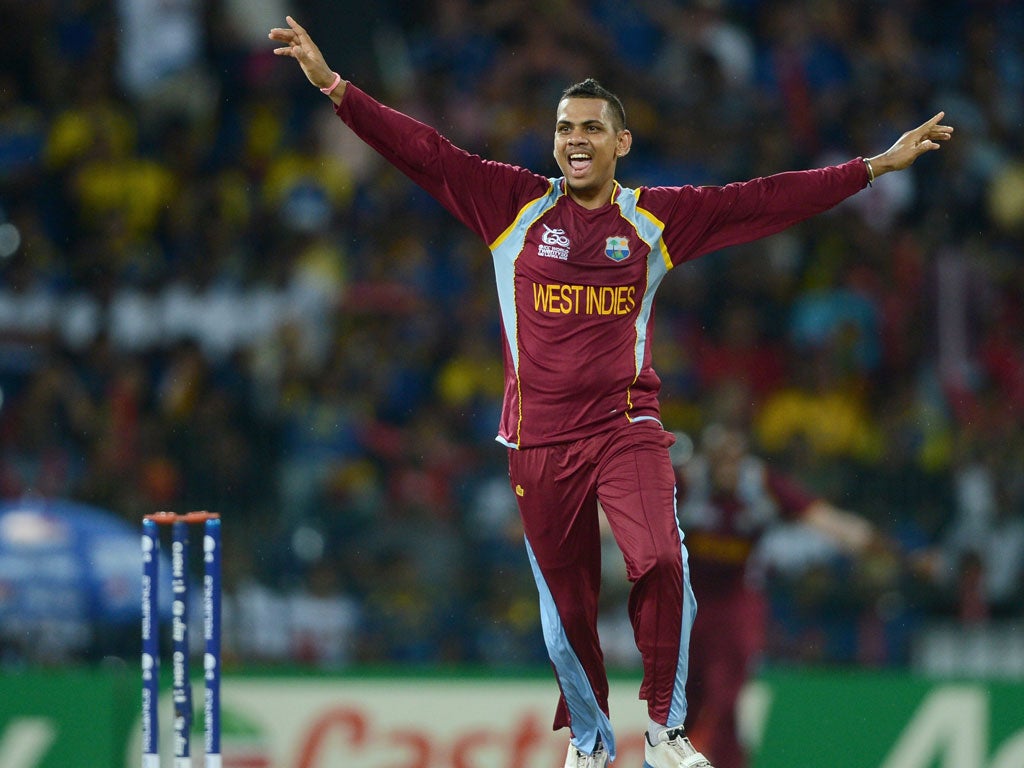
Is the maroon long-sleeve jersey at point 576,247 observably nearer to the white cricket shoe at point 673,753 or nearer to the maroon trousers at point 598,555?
the maroon trousers at point 598,555

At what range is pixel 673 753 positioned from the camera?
719 centimetres

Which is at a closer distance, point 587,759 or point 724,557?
point 587,759

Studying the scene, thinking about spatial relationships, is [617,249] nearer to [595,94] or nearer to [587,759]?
[595,94]

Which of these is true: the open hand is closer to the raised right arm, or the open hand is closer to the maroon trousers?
the raised right arm

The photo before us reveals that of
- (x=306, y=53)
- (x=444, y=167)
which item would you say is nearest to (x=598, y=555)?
(x=444, y=167)

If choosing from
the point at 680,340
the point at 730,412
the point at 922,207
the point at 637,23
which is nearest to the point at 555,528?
the point at 730,412

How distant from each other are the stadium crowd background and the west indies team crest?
17.7 feet

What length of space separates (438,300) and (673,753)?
7721mm

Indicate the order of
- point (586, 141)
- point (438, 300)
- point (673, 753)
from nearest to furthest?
point (673, 753)
point (586, 141)
point (438, 300)

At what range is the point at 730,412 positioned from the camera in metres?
13.5

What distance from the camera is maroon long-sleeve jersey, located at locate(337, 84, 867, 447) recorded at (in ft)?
24.1

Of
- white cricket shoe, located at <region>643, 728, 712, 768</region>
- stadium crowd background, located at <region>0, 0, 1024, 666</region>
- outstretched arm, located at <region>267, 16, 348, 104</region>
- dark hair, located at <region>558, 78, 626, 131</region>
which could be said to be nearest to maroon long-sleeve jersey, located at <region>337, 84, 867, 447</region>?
outstretched arm, located at <region>267, 16, 348, 104</region>

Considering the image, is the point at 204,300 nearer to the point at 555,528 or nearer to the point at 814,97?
the point at 814,97

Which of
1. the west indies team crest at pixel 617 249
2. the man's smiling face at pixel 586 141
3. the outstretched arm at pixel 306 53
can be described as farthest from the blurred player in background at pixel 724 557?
the outstretched arm at pixel 306 53
